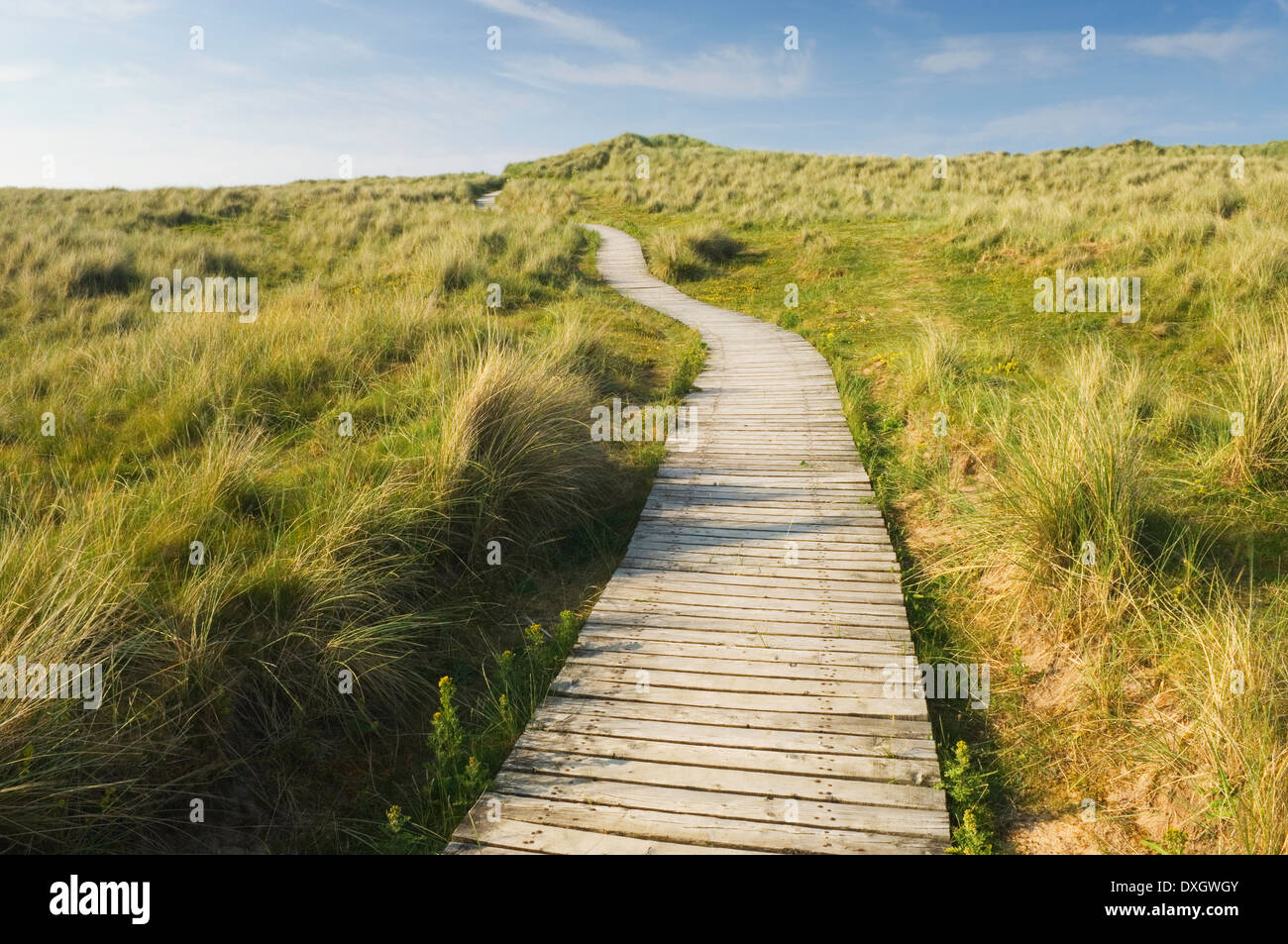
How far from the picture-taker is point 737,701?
12.5 ft

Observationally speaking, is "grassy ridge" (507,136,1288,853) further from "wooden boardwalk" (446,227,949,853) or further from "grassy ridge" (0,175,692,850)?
"grassy ridge" (0,175,692,850)

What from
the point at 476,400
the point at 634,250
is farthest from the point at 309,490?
the point at 634,250

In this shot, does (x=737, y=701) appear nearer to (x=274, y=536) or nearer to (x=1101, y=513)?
(x=1101, y=513)

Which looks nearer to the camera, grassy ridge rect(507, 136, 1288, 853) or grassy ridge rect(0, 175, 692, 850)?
grassy ridge rect(507, 136, 1288, 853)

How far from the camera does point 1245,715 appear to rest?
2.86m

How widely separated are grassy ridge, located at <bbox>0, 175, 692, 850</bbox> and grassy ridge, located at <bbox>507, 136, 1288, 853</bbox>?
2673 mm

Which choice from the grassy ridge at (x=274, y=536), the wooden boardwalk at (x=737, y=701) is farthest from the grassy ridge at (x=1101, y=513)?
the grassy ridge at (x=274, y=536)

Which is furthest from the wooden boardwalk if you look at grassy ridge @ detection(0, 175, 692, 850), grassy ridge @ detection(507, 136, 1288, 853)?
grassy ridge @ detection(0, 175, 692, 850)

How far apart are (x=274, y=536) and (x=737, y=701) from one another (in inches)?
118

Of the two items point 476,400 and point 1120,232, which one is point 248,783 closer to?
point 476,400

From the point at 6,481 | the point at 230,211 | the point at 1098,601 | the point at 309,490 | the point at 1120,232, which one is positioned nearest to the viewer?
the point at 1098,601

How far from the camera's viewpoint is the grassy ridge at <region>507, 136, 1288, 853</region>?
120 inches

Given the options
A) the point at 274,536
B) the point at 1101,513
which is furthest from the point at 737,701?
the point at 274,536
